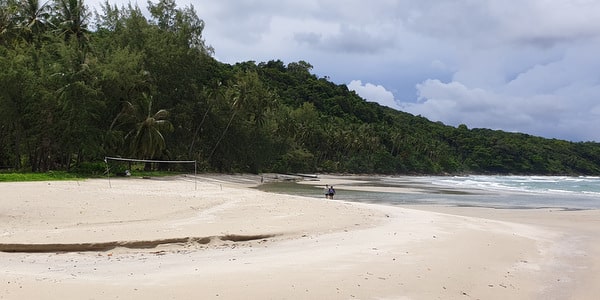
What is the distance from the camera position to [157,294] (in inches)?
248

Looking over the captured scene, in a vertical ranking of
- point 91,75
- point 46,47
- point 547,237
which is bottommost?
point 547,237

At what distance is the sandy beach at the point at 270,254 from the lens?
6.87 m

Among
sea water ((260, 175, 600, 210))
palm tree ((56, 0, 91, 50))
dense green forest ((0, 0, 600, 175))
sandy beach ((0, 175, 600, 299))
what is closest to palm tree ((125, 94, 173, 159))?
dense green forest ((0, 0, 600, 175))

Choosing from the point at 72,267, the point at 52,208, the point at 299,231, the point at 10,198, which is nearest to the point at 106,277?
the point at 72,267

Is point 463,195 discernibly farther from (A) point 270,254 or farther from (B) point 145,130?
(A) point 270,254

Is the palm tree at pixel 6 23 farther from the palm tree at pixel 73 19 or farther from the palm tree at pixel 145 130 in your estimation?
the palm tree at pixel 145 130

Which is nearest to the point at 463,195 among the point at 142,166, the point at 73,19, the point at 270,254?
the point at 270,254

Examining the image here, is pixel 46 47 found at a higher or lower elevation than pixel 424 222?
higher

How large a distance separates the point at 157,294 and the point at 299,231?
653 cm

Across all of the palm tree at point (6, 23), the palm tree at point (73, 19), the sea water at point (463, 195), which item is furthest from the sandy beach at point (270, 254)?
the palm tree at point (73, 19)

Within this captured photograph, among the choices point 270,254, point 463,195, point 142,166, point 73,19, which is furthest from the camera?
point 142,166

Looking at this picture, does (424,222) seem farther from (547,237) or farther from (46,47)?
(46,47)

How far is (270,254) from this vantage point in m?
9.55

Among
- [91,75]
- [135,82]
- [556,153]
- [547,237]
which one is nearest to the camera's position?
[547,237]
